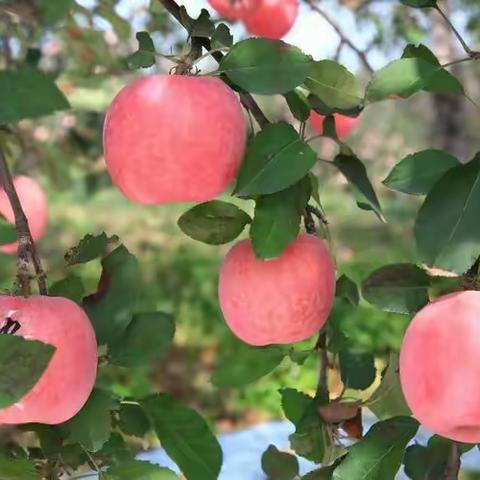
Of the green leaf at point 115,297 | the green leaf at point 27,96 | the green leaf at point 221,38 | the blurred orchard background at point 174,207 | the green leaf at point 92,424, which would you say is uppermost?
the green leaf at point 27,96

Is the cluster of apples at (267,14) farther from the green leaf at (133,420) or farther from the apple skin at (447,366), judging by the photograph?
the apple skin at (447,366)

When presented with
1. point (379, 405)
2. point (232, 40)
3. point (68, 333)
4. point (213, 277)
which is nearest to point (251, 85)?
point (232, 40)

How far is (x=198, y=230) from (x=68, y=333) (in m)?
0.15

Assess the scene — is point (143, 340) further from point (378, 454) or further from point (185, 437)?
point (378, 454)

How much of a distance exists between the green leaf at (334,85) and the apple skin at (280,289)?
4.4 inches

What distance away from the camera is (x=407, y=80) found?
0.66 m

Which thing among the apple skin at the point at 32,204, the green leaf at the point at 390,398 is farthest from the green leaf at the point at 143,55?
the apple skin at the point at 32,204

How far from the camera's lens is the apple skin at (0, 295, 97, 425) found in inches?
24.3

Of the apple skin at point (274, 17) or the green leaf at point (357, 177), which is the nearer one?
the green leaf at point (357, 177)

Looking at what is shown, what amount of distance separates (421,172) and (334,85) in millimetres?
106

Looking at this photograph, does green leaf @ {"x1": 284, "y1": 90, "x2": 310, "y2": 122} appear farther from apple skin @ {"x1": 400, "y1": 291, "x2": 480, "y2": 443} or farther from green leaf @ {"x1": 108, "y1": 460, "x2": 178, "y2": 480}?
green leaf @ {"x1": 108, "y1": 460, "x2": 178, "y2": 480}

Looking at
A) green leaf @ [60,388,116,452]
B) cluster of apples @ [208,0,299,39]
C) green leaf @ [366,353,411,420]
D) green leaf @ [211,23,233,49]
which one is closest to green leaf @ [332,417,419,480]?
green leaf @ [366,353,411,420]

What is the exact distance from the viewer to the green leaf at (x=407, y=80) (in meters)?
0.65

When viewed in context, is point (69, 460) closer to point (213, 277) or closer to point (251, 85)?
point (251, 85)
